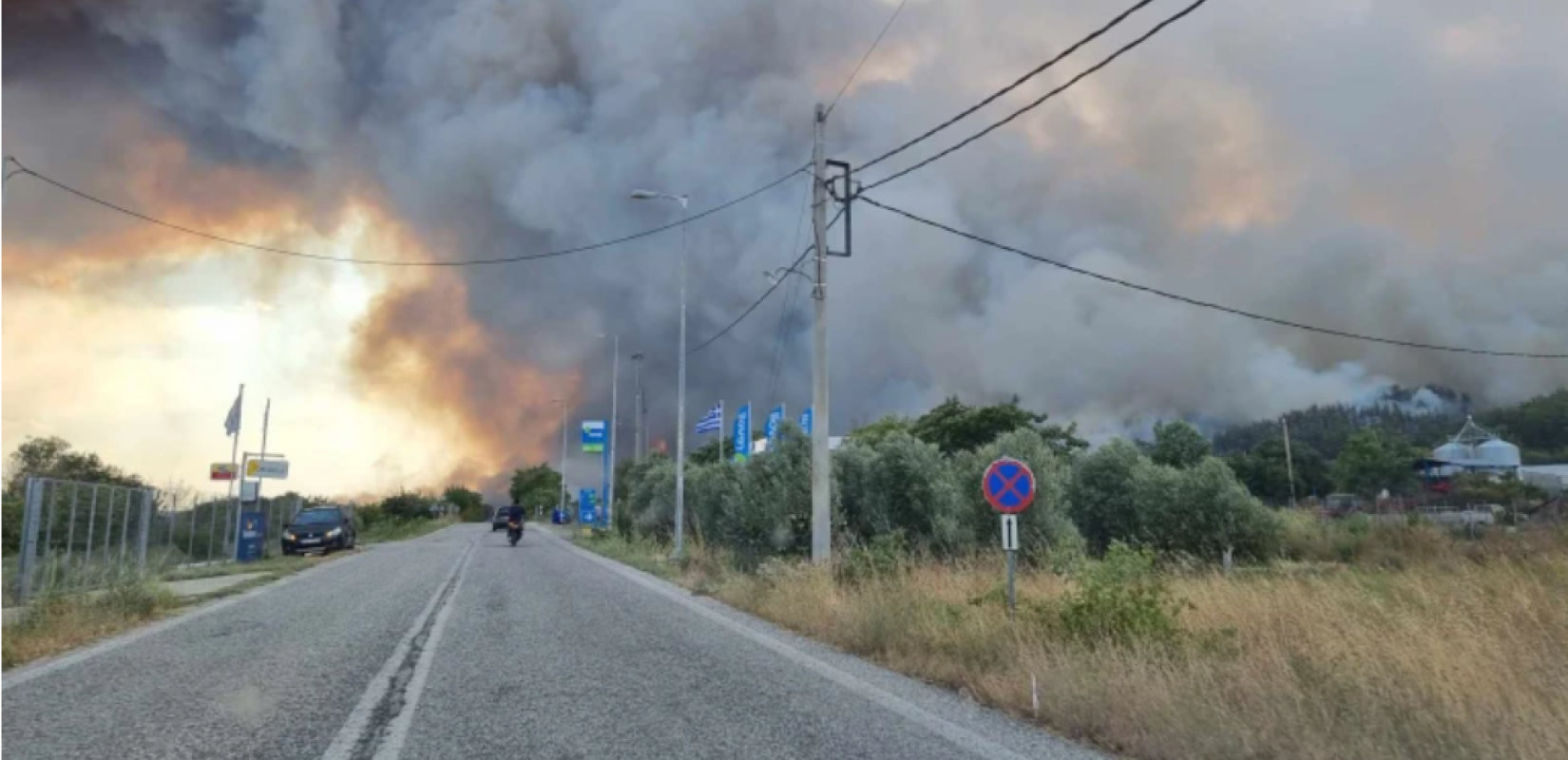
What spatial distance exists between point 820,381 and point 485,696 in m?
10.6

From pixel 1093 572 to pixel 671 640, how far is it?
4.89m

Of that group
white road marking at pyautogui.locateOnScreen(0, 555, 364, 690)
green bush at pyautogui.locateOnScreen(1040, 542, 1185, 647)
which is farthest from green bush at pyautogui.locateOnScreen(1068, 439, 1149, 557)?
white road marking at pyautogui.locateOnScreen(0, 555, 364, 690)

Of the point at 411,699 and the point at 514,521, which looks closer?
the point at 411,699

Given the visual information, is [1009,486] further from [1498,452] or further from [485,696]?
[1498,452]

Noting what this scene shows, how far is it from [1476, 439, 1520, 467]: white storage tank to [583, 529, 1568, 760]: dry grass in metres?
131

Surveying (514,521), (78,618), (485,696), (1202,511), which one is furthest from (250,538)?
(1202,511)

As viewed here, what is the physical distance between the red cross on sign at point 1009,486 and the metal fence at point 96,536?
1469 cm

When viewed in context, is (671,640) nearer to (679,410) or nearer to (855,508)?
(855,508)

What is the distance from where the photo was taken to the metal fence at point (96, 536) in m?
17.6

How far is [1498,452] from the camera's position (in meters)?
122

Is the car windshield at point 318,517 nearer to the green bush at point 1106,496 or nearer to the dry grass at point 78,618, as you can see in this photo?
the dry grass at point 78,618

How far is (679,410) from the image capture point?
33.1 meters

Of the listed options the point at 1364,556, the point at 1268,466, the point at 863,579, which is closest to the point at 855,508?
the point at 863,579

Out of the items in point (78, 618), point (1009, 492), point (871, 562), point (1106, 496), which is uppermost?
point (1106, 496)
